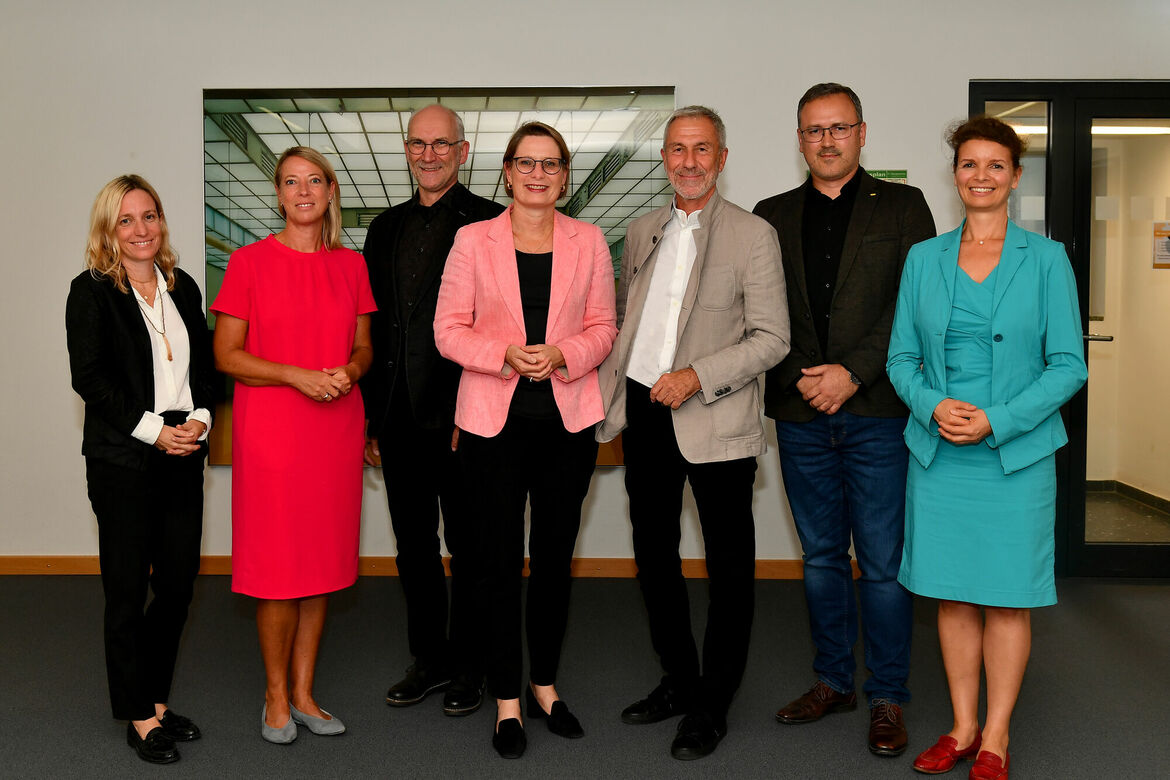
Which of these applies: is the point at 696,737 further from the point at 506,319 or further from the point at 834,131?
the point at 834,131

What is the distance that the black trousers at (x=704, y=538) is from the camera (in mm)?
2766

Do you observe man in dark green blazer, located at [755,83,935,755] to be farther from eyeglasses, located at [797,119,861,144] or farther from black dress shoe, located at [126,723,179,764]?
black dress shoe, located at [126,723,179,764]

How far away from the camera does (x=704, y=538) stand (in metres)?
2.81

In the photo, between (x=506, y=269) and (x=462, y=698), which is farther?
(x=462, y=698)

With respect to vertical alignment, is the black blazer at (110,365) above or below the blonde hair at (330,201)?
below

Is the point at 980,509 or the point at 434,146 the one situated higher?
the point at 434,146

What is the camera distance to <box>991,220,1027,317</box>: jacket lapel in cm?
248

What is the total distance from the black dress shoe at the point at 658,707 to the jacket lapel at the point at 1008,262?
61.1 inches

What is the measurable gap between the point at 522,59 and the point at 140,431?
9.39 feet

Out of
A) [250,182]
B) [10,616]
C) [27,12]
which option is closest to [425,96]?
[250,182]

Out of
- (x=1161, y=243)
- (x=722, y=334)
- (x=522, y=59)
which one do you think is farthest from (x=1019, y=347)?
(x=522, y=59)

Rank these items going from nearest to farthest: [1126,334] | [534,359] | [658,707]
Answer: [534,359] < [658,707] < [1126,334]

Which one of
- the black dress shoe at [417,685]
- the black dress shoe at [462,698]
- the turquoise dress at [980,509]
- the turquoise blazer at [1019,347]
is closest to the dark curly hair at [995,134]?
the turquoise blazer at [1019,347]

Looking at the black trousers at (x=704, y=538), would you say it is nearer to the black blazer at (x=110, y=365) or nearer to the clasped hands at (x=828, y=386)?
the clasped hands at (x=828, y=386)
